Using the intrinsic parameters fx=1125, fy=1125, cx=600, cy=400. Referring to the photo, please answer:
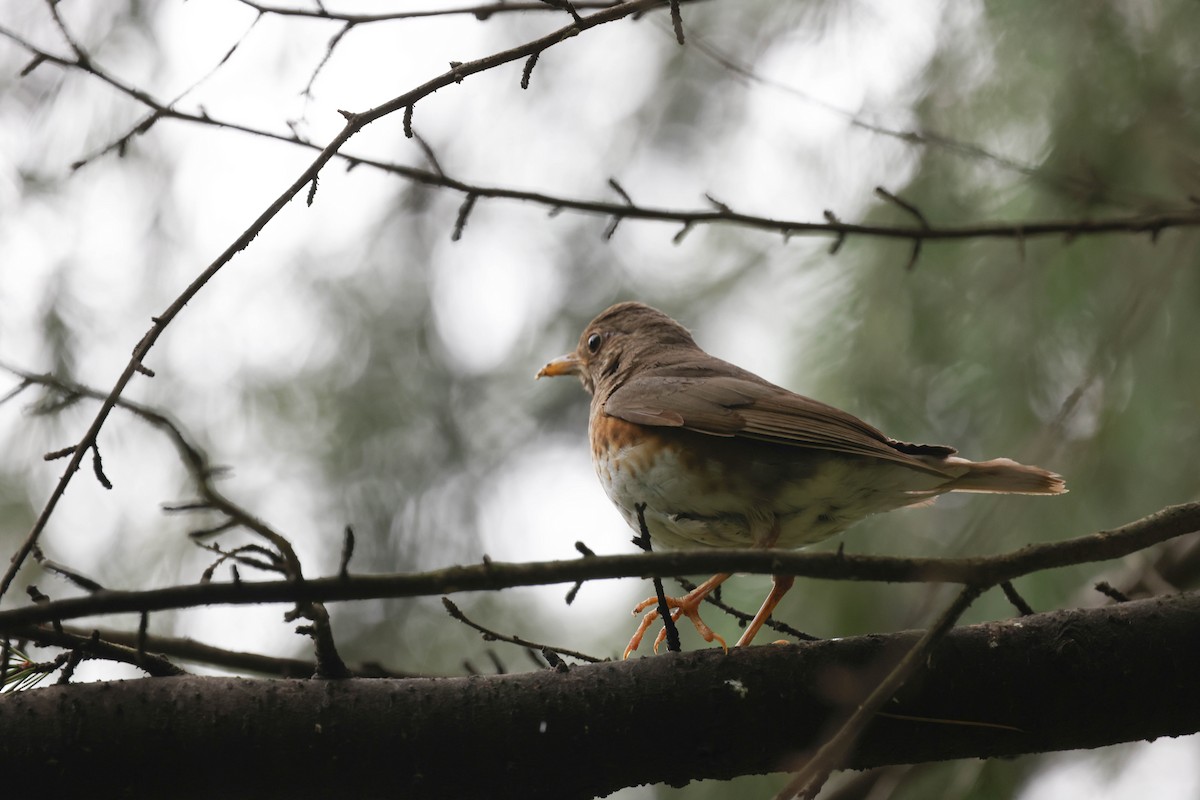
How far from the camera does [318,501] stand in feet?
17.2

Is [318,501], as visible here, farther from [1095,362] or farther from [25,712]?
[1095,362]

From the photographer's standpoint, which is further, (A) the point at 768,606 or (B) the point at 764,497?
(B) the point at 764,497

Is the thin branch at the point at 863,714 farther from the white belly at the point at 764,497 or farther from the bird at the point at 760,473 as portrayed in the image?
the white belly at the point at 764,497

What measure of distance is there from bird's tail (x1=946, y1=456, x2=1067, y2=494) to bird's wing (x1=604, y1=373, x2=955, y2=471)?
9 cm

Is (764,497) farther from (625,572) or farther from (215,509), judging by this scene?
(215,509)

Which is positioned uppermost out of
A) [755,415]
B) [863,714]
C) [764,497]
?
[755,415]

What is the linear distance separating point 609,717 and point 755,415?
1.45 meters

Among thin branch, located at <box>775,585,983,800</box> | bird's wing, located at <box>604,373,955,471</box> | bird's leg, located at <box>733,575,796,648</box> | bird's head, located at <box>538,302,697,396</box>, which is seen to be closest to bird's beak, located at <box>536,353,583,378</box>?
bird's head, located at <box>538,302,697,396</box>

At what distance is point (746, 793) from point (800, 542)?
0.97 meters

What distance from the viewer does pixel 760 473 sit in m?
3.54

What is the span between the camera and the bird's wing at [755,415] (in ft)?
11.2

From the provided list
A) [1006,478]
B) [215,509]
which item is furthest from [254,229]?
[1006,478]

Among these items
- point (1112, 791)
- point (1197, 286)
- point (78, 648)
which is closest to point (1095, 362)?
point (1197, 286)

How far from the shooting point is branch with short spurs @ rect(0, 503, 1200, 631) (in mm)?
1696
